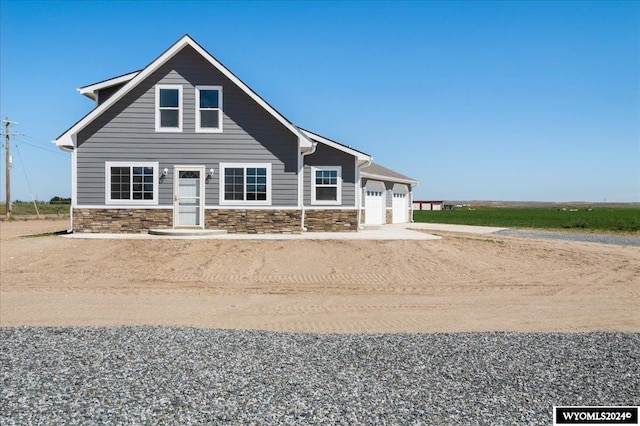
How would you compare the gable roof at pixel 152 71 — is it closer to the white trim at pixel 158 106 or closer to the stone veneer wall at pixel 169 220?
the white trim at pixel 158 106

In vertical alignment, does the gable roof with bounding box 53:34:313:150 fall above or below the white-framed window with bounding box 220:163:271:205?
above

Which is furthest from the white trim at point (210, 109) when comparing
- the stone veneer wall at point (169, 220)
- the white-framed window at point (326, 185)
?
the white-framed window at point (326, 185)

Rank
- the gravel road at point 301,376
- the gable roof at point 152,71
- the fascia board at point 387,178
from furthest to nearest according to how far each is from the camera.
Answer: the fascia board at point 387,178 < the gable roof at point 152,71 < the gravel road at point 301,376

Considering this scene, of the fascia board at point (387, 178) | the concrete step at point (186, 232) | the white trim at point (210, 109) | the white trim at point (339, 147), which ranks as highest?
the white trim at point (210, 109)

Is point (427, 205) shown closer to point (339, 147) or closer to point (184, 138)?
point (339, 147)

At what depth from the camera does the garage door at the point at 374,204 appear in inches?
1192

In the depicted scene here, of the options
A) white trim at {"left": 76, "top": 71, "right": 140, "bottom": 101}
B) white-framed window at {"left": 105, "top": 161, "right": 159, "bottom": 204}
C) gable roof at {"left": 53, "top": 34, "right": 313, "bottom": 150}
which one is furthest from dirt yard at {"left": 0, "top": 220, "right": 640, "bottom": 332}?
white trim at {"left": 76, "top": 71, "right": 140, "bottom": 101}

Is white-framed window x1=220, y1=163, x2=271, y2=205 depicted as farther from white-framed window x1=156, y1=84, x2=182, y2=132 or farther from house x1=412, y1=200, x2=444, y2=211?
house x1=412, y1=200, x2=444, y2=211

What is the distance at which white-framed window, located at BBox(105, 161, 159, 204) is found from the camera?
20.3 m

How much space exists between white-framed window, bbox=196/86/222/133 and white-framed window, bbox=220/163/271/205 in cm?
157

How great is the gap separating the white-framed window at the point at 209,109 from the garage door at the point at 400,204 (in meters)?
17.1

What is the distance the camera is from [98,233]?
66.6 feet

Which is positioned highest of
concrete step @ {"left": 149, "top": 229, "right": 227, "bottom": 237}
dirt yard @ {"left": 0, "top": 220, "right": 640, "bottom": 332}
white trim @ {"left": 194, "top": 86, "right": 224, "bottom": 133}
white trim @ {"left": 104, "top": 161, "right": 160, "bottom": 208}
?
white trim @ {"left": 194, "top": 86, "right": 224, "bottom": 133}

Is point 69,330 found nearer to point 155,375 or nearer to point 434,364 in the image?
point 155,375
